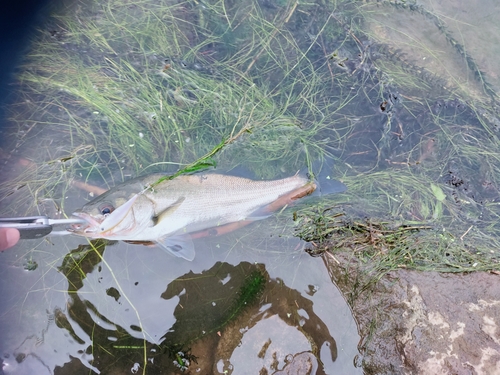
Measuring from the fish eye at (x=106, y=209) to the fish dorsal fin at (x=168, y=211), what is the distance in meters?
0.42

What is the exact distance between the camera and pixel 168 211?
364 centimetres

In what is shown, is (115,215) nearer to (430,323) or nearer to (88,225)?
(88,225)

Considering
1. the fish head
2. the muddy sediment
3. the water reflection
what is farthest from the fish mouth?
the muddy sediment

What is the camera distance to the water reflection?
3.67 meters

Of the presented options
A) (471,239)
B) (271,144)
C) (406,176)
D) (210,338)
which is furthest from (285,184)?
(471,239)

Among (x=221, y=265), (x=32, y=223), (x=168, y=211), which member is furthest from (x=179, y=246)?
(x=32, y=223)

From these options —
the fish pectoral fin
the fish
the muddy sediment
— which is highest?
the fish

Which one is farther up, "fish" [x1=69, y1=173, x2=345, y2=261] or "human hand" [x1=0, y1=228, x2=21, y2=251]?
"human hand" [x1=0, y1=228, x2=21, y2=251]

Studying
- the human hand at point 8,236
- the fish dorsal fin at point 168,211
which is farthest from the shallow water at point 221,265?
the human hand at point 8,236

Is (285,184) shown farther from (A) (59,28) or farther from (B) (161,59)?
(A) (59,28)

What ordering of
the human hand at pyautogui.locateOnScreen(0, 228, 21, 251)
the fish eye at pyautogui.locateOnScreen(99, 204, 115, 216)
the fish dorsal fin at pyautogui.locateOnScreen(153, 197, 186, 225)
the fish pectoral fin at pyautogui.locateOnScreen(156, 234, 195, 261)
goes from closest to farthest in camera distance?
the human hand at pyautogui.locateOnScreen(0, 228, 21, 251), the fish eye at pyautogui.locateOnScreen(99, 204, 115, 216), the fish dorsal fin at pyautogui.locateOnScreen(153, 197, 186, 225), the fish pectoral fin at pyautogui.locateOnScreen(156, 234, 195, 261)

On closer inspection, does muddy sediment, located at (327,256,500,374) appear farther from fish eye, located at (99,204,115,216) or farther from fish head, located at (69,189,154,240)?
fish eye, located at (99,204,115,216)

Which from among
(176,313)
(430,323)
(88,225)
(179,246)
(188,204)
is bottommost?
(430,323)

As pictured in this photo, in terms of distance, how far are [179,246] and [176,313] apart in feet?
2.35
